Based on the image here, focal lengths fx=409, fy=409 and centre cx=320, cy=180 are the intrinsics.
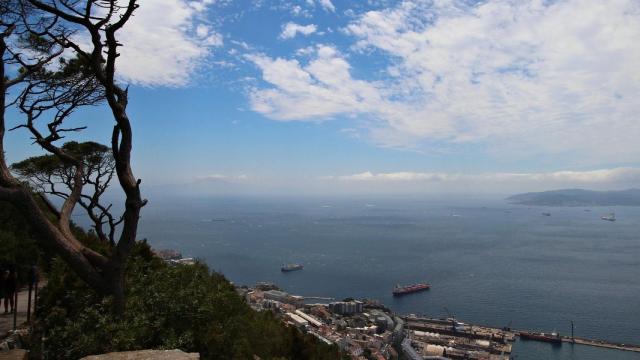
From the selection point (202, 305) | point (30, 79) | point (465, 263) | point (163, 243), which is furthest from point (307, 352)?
point (163, 243)

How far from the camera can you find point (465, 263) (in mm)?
53500

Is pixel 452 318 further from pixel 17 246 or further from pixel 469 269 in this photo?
pixel 17 246

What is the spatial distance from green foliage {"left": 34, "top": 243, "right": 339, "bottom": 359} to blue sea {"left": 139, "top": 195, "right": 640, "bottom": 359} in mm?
26922

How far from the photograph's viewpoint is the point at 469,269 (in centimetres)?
4972

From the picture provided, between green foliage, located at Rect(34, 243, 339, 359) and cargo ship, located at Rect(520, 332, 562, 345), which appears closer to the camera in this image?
green foliage, located at Rect(34, 243, 339, 359)

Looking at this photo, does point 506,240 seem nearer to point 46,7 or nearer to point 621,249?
point 621,249

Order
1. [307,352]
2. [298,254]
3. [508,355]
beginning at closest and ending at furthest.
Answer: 1. [307,352]
2. [508,355]
3. [298,254]

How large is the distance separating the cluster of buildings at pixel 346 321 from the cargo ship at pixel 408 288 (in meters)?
5.36

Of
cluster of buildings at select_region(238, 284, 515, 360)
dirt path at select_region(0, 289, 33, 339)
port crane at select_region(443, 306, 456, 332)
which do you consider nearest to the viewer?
dirt path at select_region(0, 289, 33, 339)

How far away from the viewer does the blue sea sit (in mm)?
33000

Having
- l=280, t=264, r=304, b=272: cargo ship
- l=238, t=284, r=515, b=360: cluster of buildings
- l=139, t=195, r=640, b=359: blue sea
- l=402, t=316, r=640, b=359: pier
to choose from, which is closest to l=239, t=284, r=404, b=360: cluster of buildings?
l=238, t=284, r=515, b=360: cluster of buildings

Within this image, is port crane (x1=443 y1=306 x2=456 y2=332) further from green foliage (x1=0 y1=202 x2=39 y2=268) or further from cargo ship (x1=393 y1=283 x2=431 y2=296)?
green foliage (x1=0 y1=202 x2=39 y2=268)

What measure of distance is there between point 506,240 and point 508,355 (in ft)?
174

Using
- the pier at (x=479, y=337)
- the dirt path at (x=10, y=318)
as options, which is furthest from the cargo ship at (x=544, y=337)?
the dirt path at (x=10, y=318)
